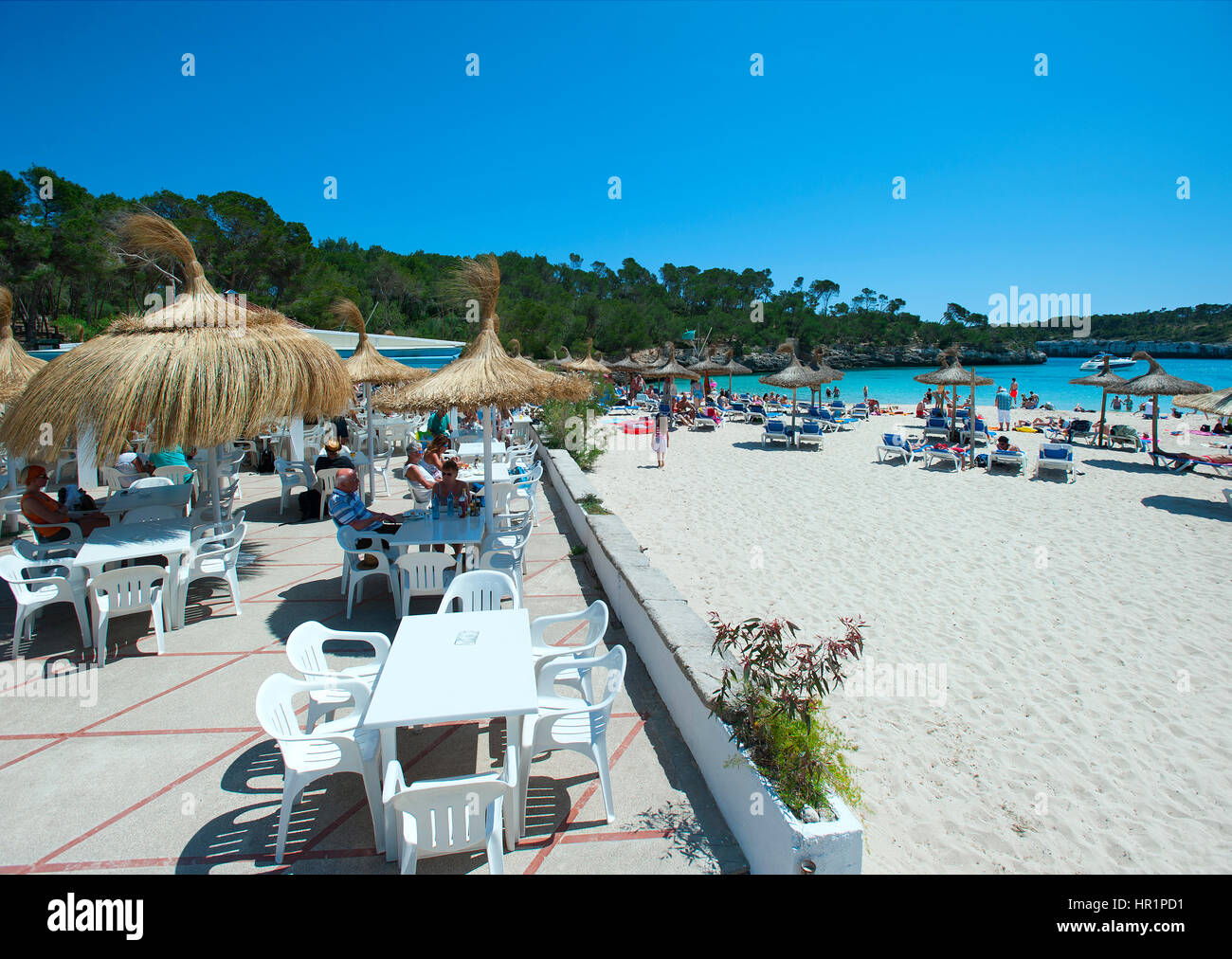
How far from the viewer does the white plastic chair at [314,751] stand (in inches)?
97.1

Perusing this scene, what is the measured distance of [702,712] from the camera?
3.10 meters

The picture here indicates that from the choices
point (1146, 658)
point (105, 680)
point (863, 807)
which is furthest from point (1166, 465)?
point (105, 680)

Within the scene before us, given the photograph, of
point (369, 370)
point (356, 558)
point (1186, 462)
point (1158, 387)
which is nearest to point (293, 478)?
point (369, 370)

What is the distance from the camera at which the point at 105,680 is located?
4016 millimetres

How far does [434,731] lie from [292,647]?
951 mm

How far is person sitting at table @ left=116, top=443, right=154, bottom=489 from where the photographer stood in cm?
786

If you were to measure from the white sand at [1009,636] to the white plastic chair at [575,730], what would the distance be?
4.24 ft

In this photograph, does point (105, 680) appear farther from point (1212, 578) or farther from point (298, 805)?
point (1212, 578)

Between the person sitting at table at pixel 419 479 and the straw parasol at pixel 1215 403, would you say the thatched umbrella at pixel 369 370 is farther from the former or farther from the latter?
the straw parasol at pixel 1215 403

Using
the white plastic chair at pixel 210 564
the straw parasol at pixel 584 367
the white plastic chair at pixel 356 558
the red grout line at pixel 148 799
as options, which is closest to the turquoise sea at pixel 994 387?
the straw parasol at pixel 584 367

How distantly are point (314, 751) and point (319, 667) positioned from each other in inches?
24.6

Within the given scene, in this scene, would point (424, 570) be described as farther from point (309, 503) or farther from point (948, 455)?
point (948, 455)
